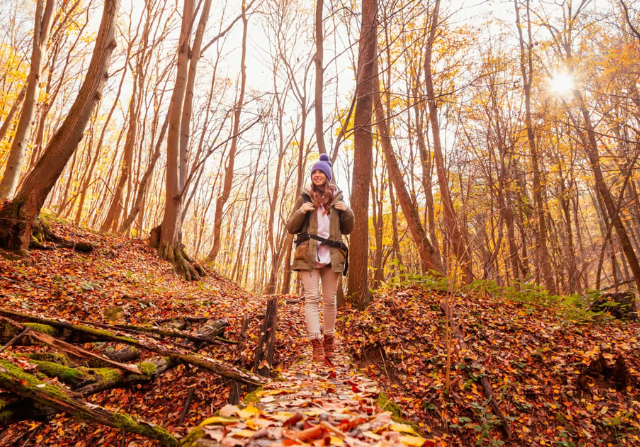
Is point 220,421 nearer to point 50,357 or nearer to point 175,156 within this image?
point 50,357

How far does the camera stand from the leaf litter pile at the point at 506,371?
12.7 feet

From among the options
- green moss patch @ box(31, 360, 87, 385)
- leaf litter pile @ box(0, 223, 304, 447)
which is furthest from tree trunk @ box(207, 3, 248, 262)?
green moss patch @ box(31, 360, 87, 385)

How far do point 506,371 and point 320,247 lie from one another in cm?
319

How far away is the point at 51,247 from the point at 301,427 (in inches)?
334

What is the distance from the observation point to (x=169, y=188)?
34.4 ft

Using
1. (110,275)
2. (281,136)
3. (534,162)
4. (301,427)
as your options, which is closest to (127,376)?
(301,427)

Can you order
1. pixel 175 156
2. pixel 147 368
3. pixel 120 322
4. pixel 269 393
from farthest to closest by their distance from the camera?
pixel 175 156 → pixel 120 322 → pixel 147 368 → pixel 269 393

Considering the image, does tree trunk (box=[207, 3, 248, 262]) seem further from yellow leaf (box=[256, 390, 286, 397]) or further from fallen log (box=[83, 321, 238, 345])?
yellow leaf (box=[256, 390, 286, 397])

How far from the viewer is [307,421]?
1.73m

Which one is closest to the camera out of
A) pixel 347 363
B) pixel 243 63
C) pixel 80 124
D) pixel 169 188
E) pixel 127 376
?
pixel 127 376

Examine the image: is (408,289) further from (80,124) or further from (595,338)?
(80,124)

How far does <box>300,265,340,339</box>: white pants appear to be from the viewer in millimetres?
4059

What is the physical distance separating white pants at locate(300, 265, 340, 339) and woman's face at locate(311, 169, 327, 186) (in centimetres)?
109

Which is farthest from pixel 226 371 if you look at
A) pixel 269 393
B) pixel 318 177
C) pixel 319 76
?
pixel 319 76
